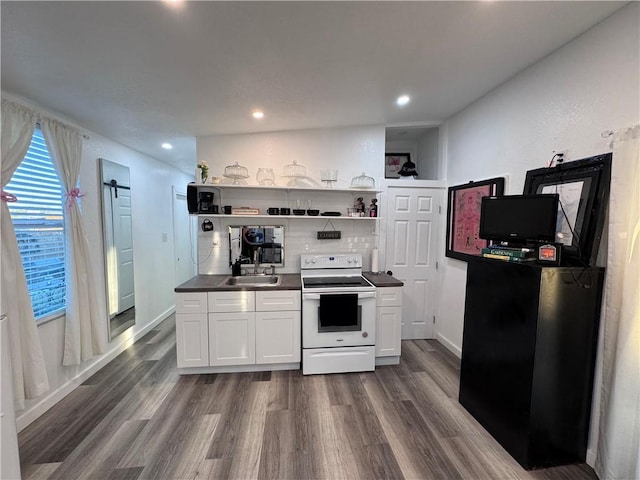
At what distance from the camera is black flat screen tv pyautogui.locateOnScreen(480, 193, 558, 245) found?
5.55 ft

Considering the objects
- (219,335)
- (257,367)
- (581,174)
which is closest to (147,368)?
(219,335)

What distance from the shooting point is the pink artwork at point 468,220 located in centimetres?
273

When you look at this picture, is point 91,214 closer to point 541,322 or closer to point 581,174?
point 541,322

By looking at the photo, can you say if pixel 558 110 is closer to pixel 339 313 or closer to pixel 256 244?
pixel 339 313

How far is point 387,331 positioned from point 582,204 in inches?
75.0

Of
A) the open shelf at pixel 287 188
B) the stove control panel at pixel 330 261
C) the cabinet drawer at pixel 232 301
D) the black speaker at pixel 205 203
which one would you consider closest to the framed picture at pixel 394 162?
the open shelf at pixel 287 188

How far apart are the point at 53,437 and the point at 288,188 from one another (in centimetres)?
275

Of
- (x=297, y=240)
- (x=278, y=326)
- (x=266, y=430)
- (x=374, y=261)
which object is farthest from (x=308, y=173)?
(x=266, y=430)

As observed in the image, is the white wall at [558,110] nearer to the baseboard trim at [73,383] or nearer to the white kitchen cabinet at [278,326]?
the white kitchen cabinet at [278,326]

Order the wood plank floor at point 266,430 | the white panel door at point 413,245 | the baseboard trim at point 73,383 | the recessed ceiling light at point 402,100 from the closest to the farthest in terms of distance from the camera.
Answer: the wood plank floor at point 266,430 < the baseboard trim at point 73,383 < the recessed ceiling light at point 402,100 < the white panel door at point 413,245

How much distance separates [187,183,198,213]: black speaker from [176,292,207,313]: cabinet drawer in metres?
0.93

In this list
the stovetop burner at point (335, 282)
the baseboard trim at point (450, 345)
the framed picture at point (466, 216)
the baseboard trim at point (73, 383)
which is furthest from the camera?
the baseboard trim at point (450, 345)

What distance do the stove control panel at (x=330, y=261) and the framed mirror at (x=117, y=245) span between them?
2.09 metres

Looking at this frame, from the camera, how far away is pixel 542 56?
199cm
